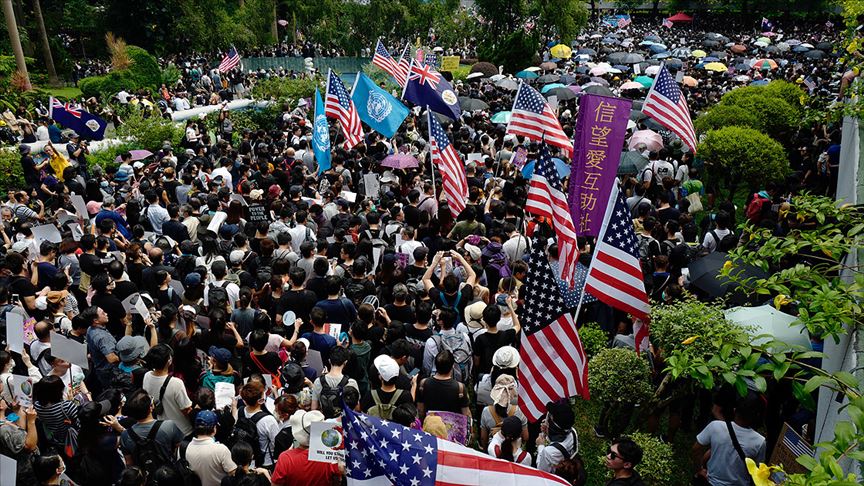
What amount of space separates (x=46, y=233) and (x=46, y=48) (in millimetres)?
30890

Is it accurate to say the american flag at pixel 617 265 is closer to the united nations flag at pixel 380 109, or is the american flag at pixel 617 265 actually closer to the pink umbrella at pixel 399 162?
the pink umbrella at pixel 399 162

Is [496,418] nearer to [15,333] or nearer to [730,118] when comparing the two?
[15,333]

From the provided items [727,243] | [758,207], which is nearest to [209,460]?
[727,243]

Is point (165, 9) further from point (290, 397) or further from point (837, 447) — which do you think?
point (837, 447)

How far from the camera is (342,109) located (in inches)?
539

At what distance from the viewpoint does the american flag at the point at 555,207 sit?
8078mm

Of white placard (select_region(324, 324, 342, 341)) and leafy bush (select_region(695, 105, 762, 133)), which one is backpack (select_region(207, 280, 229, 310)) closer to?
white placard (select_region(324, 324, 342, 341))

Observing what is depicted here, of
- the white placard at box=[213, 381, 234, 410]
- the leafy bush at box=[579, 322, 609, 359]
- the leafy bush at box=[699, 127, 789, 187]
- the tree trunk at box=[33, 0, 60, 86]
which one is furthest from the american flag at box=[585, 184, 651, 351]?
the tree trunk at box=[33, 0, 60, 86]

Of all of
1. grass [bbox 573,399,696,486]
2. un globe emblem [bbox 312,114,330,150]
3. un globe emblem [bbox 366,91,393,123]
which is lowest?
grass [bbox 573,399,696,486]

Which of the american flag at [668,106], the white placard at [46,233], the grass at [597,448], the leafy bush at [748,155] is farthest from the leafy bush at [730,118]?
the white placard at [46,233]

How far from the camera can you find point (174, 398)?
6.02 metres

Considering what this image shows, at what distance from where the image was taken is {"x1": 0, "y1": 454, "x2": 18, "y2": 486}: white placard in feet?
15.1

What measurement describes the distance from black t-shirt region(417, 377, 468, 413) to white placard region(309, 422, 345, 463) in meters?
1.55

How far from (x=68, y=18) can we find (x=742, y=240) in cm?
4070
